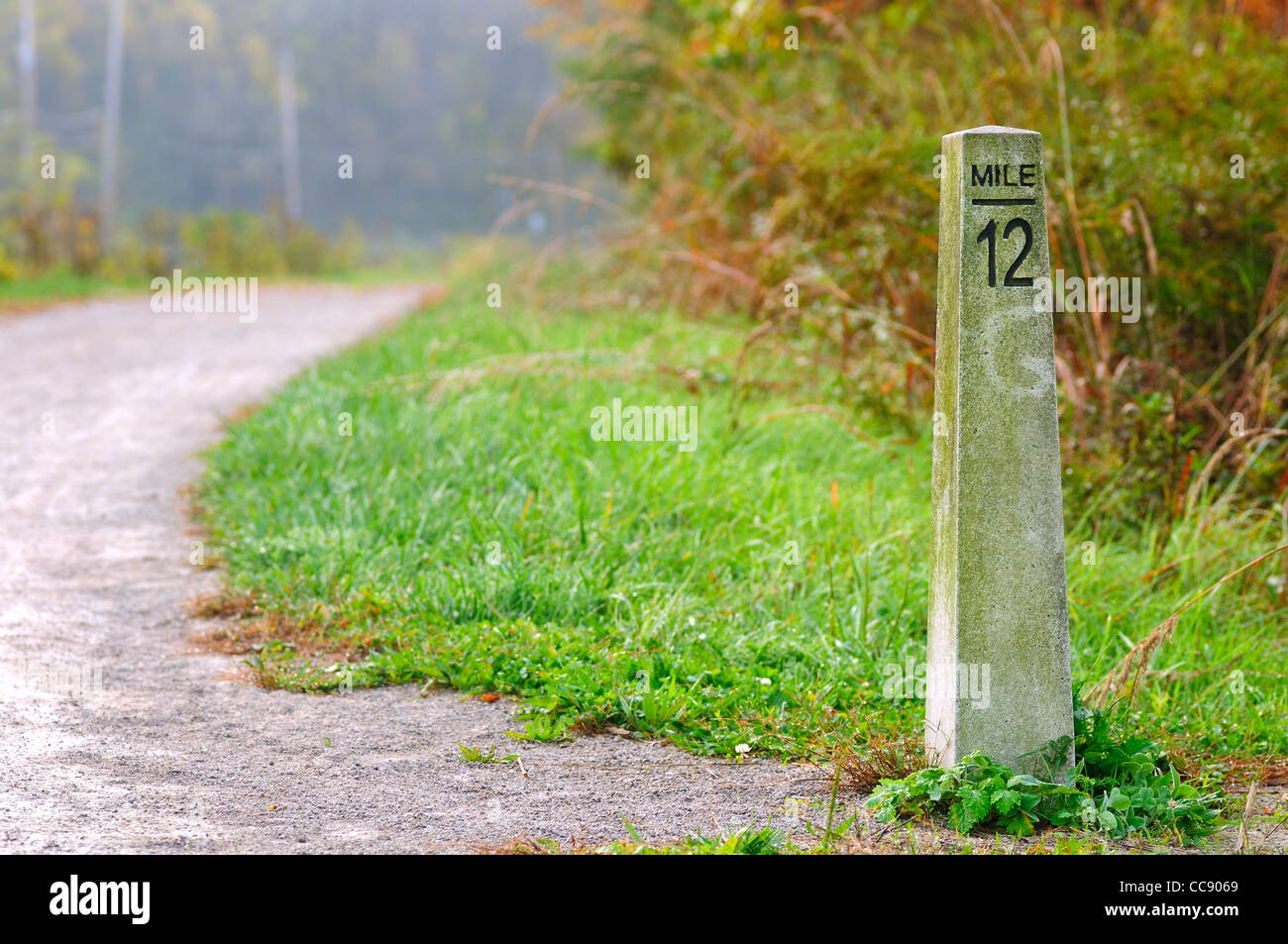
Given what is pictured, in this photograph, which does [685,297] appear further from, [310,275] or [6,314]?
[310,275]

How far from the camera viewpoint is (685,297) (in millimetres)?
10461

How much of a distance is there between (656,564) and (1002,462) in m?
2.27

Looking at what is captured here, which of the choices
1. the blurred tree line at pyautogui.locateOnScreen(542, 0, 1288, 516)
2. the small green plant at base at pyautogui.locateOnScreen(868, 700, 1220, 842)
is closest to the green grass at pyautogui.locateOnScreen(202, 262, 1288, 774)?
the blurred tree line at pyautogui.locateOnScreen(542, 0, 1288, 516)

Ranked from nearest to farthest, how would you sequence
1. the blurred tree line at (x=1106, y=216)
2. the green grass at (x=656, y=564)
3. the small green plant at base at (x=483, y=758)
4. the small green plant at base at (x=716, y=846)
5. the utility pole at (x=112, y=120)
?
the small green plant at base at (x=716, y=846)
the small green plant at base at (x=483, y=758)
the green grass at (x=656, y=564)
the blurred tree line at (x=1106, y=216)
the utility pole at (x=112, y=120)

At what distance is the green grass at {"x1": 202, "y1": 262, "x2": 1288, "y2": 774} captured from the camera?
13.8 ft

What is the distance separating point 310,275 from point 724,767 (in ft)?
85.0

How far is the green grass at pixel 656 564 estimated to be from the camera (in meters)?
4.20

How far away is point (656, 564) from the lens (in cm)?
527

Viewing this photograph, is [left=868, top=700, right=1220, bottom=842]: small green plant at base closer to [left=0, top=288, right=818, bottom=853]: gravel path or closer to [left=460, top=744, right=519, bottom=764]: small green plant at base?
[left=0, top=288, right=818, bottom=853]: gravel path

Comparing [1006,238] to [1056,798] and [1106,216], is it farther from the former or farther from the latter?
[1106,216]

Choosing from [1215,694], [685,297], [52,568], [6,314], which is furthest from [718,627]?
[6,314]

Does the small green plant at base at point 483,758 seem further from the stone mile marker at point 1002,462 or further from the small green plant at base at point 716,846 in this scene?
the stone mile marker at point 1002,462

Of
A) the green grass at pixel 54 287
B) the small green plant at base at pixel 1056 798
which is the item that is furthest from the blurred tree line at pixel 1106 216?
the green grass at pixel 54 287

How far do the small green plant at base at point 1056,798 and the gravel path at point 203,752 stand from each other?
42cm
